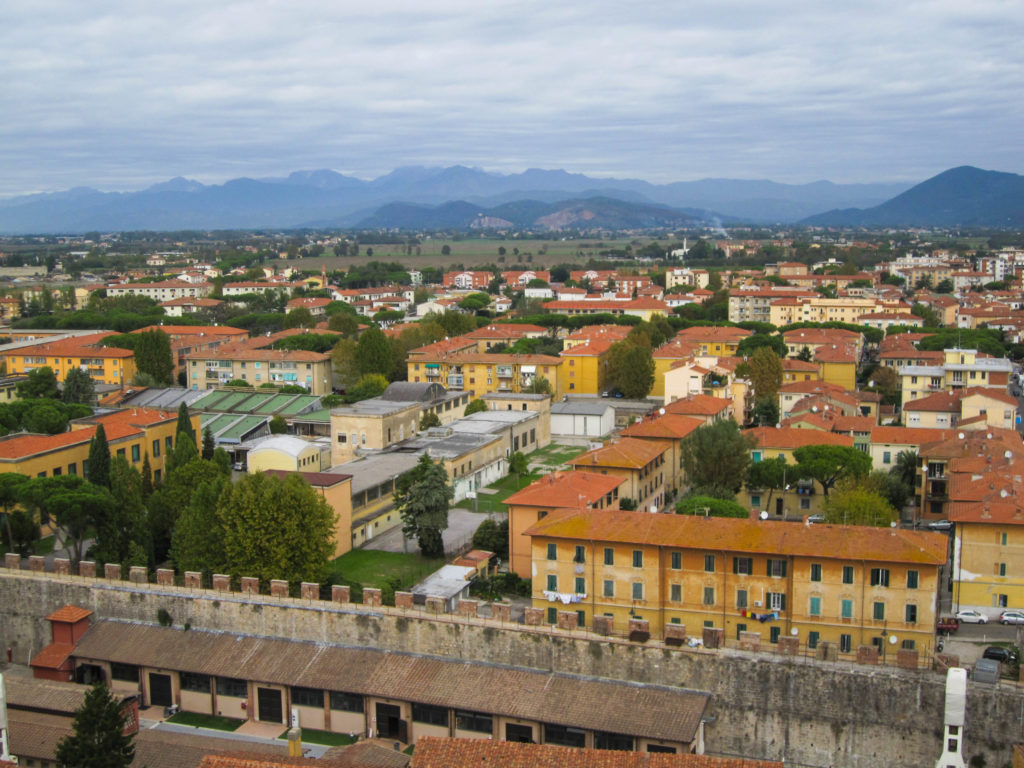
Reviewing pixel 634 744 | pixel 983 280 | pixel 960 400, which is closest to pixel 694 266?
pixel 983 280

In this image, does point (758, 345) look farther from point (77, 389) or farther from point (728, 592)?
point (728, 592)

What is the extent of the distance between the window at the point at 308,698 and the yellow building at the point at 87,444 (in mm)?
13405

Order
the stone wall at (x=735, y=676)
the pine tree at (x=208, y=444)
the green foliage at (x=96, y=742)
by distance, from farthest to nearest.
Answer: the pine tree at (x=208, y=444) < the stone wall at (x=735, y=676) < the green foliage at (x=96, y=742)

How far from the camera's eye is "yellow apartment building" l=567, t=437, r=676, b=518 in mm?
29688

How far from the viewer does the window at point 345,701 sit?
776 inches

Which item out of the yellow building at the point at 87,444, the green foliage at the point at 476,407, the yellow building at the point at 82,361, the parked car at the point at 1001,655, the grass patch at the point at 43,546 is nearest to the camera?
the parked car at the point at 1001,655

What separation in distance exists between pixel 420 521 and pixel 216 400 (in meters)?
22.0

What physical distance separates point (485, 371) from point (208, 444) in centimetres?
1842

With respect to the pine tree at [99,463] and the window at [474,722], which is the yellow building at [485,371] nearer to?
the pine tree at [99,463]

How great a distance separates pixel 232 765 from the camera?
1287 cm

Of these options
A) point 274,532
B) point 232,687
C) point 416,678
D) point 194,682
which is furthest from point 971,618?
point 194,682

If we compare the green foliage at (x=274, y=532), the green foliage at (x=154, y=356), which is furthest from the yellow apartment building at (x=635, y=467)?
the green foliage at (x=154, y=356)

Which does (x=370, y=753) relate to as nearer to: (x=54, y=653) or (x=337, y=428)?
(x=54, y=653)

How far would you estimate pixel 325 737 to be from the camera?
19609 mm
